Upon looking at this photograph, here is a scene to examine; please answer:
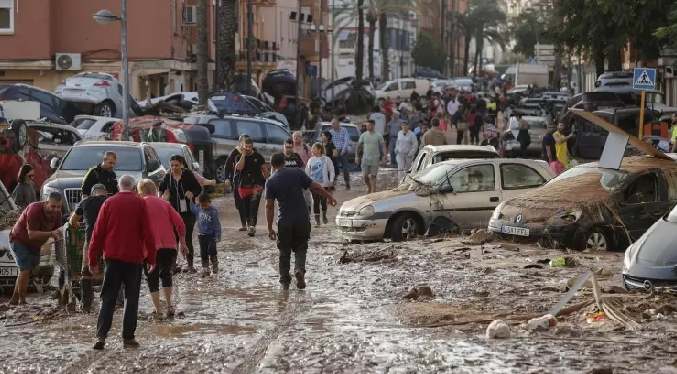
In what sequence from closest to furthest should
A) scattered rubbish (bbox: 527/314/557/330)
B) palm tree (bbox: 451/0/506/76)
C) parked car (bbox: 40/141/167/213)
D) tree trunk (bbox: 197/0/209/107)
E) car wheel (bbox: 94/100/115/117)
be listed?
scattered rubbish (bbox: 527/314/557/330)
parked car (bbox: 40/141/167/213)
tree trunk (bbox: 197/0/209/107)
car wheel (bbox: 94/100/115/117)
palm tree (bbox: 451/0/506/76)

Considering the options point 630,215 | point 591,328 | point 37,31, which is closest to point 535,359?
point 591,328

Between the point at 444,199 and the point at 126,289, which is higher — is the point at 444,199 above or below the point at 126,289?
below

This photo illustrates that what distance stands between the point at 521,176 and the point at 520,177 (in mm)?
22

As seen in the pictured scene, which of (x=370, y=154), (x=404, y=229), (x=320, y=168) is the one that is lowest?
(x=404, y=229)

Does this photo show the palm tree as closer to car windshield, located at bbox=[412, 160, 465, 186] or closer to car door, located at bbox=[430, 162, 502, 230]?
car windshield, located at bbox=[412, 160, 465, 186]

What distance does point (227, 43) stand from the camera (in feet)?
157

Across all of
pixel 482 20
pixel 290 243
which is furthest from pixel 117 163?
pixel 482 20

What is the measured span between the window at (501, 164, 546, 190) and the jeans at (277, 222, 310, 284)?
6576 millimetres

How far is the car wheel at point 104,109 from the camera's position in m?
43.5

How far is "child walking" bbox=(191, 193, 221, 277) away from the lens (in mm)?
17719

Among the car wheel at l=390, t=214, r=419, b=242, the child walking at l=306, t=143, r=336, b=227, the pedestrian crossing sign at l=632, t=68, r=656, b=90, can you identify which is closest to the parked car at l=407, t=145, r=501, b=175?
the child walking at l=306, t=143, r=336, b=227

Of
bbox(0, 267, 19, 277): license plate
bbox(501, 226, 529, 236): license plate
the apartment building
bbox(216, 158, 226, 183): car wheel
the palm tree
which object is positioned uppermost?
the palm tree

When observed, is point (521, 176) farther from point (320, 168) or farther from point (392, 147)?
point (392, 147)

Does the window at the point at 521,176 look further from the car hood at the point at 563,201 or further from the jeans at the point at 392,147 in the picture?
the jeans at the point at 392,147
